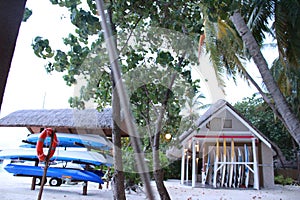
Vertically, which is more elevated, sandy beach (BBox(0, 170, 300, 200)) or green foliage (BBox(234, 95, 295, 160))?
green foliage (BBox(234, 95, 295, 160))

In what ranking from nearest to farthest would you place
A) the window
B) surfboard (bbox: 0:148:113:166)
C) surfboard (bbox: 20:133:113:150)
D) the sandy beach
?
the sandy beach < surfboard (bbox: 20:133:113:150) < surfboard (bbox: 0:148:113:166) < the window

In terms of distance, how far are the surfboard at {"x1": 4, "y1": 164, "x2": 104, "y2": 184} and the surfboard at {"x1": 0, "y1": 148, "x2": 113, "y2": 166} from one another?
191 mm

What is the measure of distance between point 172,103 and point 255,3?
2894 millimetres

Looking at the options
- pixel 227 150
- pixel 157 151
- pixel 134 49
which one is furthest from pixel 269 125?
pixel 134 49

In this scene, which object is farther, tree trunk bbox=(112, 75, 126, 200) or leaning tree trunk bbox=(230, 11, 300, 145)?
leaning tree trunk bbox=(230, 11, 300, 145)

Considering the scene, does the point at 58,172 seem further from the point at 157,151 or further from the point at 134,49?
the point at 134,49

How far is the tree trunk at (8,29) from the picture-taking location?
696 mm

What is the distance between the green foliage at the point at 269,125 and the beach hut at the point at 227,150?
3.86m

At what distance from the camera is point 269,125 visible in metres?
12.3

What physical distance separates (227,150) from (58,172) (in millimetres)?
4909

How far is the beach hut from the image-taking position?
7.22m

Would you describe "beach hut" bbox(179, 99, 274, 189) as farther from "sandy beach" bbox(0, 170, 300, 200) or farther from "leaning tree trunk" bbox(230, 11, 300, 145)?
"leaning tree trunk" bbox(230, 11, 300, 145)

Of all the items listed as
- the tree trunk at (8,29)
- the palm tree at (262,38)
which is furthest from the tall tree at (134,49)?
the palm tree at (262,38)

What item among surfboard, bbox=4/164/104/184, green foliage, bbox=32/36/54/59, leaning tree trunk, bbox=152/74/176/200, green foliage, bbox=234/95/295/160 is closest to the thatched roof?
surfboard, bbox=4/164/104/184
